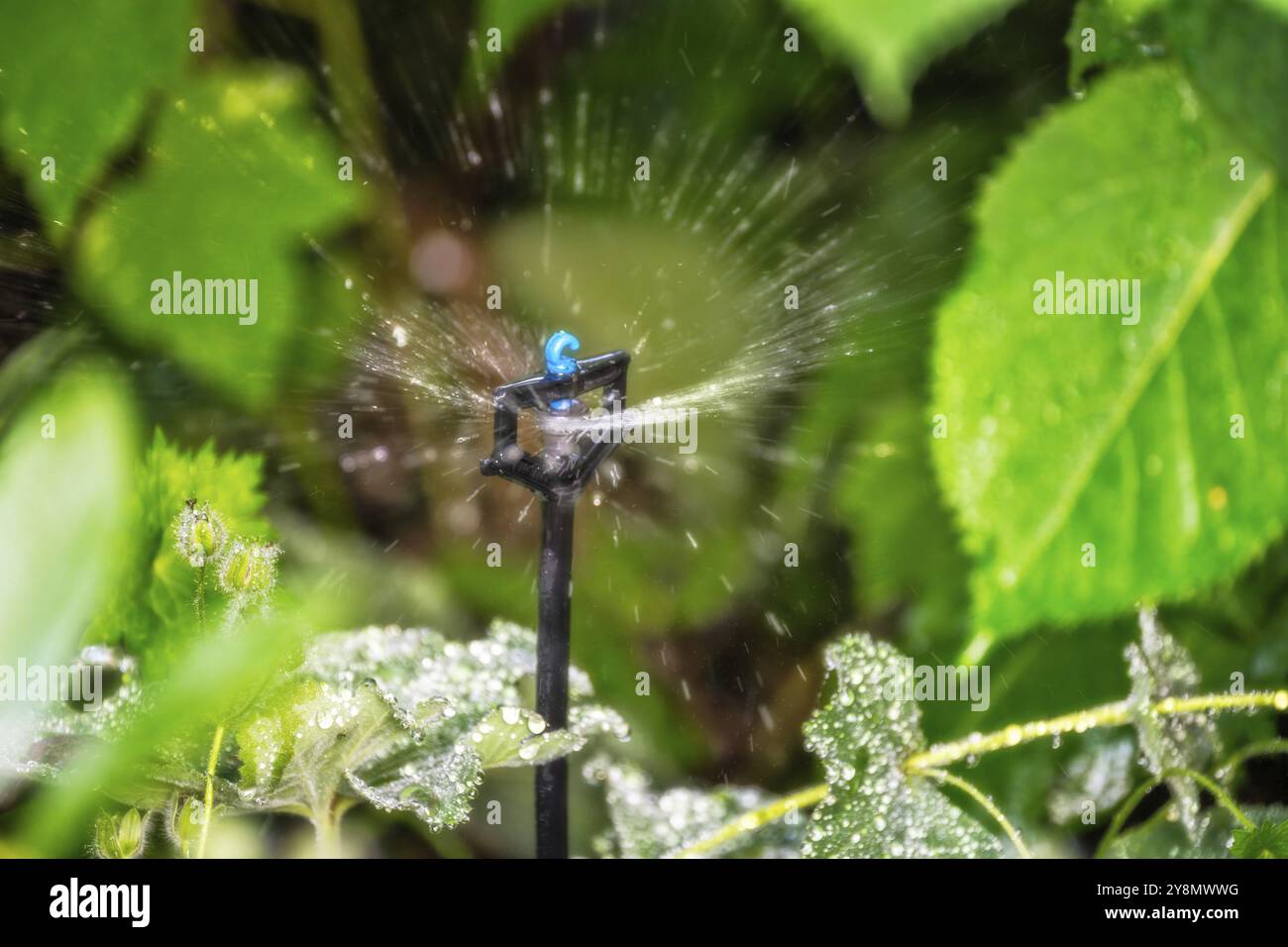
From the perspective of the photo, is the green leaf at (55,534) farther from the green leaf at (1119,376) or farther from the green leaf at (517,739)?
the green leaf at (1119,376)

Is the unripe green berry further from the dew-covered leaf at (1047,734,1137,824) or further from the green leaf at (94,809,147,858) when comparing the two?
the dew-covered leaf at (1047,734,1137,824)

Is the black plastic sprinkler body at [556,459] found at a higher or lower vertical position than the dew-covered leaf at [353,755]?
higher

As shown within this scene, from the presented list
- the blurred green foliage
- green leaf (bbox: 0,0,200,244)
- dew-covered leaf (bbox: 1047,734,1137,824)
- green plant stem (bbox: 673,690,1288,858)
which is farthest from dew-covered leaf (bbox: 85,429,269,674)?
dew-covered leaf (bbox: 1047,734,1137,824)

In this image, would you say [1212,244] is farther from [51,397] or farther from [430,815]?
[51,397]

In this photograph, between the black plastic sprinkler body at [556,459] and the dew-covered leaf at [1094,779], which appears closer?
the black plastic sprinkler body at [556,459]

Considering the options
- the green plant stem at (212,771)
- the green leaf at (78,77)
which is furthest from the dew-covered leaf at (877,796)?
the green leaf at (78,77)
